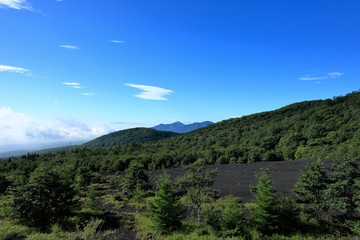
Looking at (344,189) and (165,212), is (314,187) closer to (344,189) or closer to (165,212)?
(344,189)

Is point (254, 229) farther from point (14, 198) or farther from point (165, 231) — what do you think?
point (14, 198)

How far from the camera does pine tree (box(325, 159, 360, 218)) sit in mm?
11727

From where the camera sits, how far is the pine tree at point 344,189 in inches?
462

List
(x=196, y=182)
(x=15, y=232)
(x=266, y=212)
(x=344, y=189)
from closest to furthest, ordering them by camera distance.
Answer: (x=15, y=232), (x=266, y=212), (x=344, y=189), (x=196, y=182)

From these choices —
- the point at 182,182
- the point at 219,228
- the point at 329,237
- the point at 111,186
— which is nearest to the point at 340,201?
the point at 329,237

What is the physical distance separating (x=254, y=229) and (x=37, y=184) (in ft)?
52.7

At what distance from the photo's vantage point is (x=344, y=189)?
12.3 m

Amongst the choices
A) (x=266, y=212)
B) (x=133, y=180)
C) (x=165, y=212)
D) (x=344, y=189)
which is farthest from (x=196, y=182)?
(x=133, y=180)

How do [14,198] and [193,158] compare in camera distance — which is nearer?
[14,198]

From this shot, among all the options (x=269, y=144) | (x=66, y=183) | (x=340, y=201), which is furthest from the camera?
(x=269, y=144)

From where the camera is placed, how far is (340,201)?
11602 mm

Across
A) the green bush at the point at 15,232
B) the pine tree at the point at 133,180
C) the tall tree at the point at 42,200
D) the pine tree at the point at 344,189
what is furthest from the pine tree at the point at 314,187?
the pine tree at the point at 133,180

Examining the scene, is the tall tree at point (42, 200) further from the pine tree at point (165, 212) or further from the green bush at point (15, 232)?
the pine tree at point (165, 212)

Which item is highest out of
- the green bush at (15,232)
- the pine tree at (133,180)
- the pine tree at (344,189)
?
the pine tree at (344,189)
